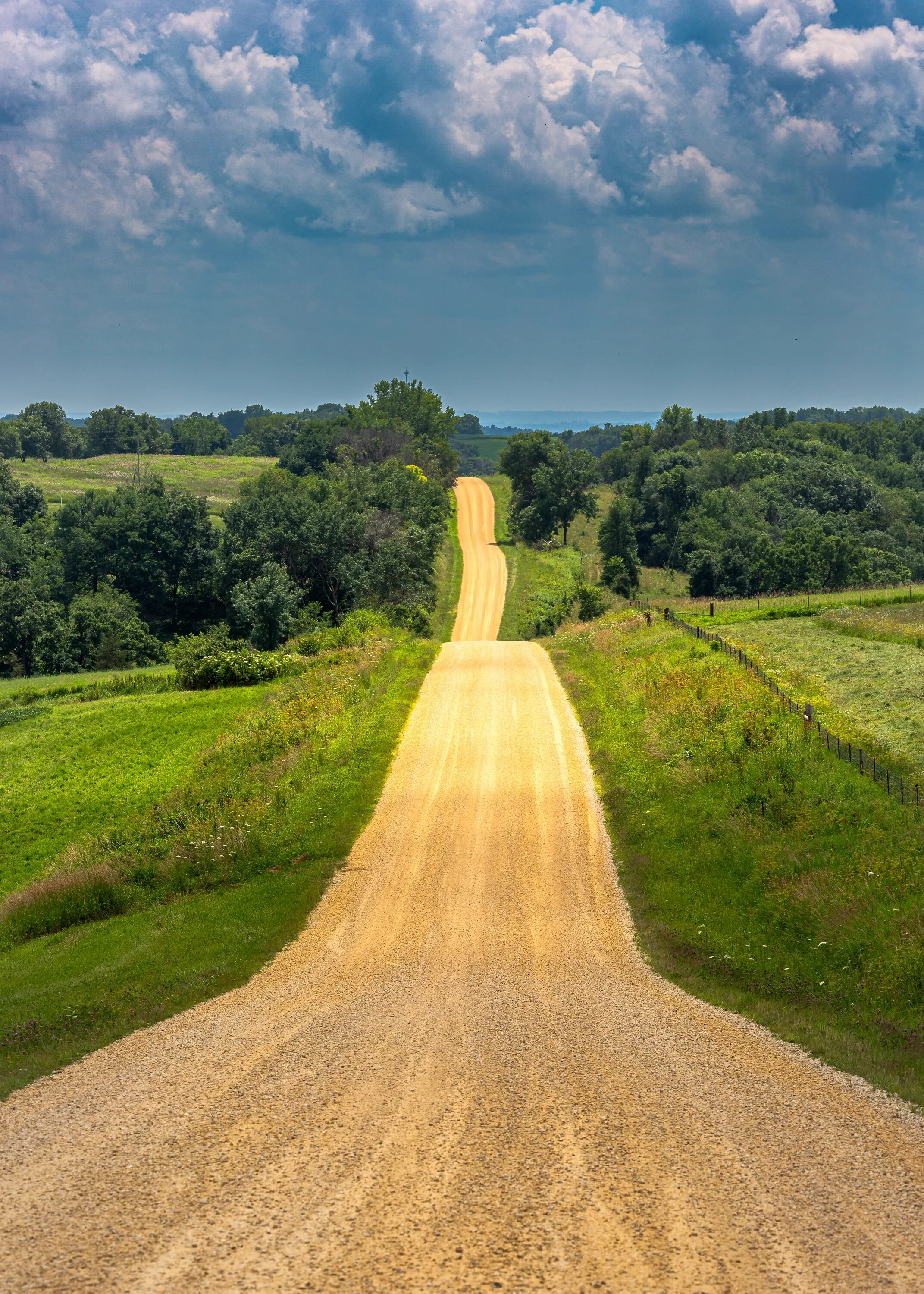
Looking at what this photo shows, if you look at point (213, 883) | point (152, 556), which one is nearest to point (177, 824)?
point (213, 883)

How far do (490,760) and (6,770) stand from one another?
21.4 m

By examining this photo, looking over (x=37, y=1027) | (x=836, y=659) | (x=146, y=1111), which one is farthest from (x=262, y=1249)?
(x=836, y=659)

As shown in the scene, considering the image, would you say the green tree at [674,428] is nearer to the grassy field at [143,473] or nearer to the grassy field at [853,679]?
the grassy field at [143,473]

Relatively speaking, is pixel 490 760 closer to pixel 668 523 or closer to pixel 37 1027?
pixel 37 1027

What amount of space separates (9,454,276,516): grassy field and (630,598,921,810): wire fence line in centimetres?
9191

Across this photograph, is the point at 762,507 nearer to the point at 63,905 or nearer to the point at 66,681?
the point at 66,681

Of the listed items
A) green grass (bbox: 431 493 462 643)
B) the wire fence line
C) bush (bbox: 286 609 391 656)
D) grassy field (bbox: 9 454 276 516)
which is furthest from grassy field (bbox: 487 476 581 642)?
grassy field (bbox: 9 454 276 516)

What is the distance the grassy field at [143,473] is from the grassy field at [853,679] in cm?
8446

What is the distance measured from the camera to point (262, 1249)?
8.28m

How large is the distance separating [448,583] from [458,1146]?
83785mm

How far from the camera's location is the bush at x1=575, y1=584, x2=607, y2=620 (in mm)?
69438

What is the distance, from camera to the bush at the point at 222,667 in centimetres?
4875

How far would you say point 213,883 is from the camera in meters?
21.6

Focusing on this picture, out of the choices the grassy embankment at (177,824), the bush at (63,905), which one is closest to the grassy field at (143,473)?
the grassy embankment at (177,824)
